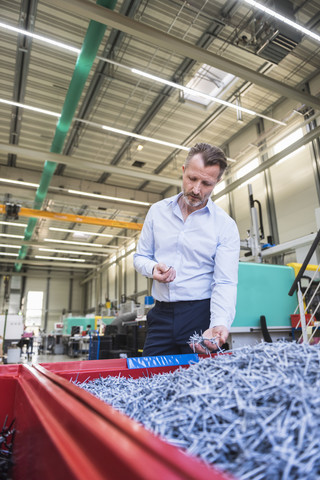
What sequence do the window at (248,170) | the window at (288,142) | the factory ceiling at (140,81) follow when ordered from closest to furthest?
1. the factory ceiling at (140,81)
2. the window at (288,142)
3. the window at (248,170)

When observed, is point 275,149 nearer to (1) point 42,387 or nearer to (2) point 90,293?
(1) point 42,387

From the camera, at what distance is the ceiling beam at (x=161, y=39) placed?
371 cm

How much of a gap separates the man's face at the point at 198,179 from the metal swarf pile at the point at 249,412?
0.83m

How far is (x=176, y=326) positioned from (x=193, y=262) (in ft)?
0.83

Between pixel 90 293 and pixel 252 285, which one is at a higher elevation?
pixel 90 293

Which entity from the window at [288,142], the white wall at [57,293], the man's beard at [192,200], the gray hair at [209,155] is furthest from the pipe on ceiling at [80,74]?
the white wall at [57,293]

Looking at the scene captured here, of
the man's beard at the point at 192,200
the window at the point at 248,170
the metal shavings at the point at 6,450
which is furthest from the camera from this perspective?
the window at the point at 248,170

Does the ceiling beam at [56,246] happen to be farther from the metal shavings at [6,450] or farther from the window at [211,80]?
the metal shavings at [6,450]

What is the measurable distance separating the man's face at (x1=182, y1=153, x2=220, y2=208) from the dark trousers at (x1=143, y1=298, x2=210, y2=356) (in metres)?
0.40

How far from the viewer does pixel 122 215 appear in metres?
11.7

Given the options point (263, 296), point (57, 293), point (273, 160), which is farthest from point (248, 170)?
point (57, 293)

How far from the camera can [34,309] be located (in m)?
16.9

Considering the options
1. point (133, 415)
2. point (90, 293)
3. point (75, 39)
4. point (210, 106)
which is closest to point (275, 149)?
point (210, 106)

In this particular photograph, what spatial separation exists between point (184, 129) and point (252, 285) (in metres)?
5.40
